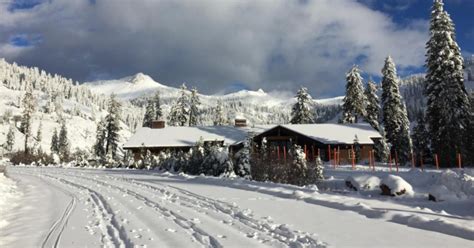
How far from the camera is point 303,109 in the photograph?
58031 millimetres

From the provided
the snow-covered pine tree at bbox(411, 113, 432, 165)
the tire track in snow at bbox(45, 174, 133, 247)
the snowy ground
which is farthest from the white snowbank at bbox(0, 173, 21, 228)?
the snow-covered pine tree at bbox(411, 113, 432, 165)

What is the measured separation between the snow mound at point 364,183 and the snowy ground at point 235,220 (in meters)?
0.25

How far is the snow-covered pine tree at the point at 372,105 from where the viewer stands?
53656mm

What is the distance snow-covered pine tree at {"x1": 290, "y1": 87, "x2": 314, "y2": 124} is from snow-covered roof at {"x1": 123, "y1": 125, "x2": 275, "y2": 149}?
945cm

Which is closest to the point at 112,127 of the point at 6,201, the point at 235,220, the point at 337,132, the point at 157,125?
the point at 157,125

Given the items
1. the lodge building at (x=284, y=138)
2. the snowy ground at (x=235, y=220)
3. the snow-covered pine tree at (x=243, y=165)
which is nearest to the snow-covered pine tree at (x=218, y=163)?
the snow-covered pine tree at (x=243, y=165)

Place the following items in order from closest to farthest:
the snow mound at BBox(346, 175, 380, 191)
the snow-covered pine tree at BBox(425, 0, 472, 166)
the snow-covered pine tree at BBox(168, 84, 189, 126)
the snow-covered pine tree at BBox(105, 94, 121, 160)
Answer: the snow mound at BBox(346, 175, 380, 191)
the snow-covered pine tree at BBox(425, 0, 472, 166)
the snow-covered pine tree at BBox(105, 94, 121, 160)
the snow-covered pine tree at BBox(168, 84, 189, 126)

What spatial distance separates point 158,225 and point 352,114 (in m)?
47.7

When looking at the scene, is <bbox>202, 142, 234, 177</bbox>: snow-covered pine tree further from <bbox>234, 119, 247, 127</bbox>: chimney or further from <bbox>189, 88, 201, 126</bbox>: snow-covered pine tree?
<bbox>189, 88, 201, 126</bbox>: snow-covered pine tree

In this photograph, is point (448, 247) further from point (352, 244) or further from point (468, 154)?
point (468, 154)

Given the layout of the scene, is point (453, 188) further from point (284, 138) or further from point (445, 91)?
point (284, 138)

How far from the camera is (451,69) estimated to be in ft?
117

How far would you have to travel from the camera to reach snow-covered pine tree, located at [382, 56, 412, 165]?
154 feet

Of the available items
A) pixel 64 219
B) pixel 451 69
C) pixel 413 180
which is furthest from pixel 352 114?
pixel 64 219
